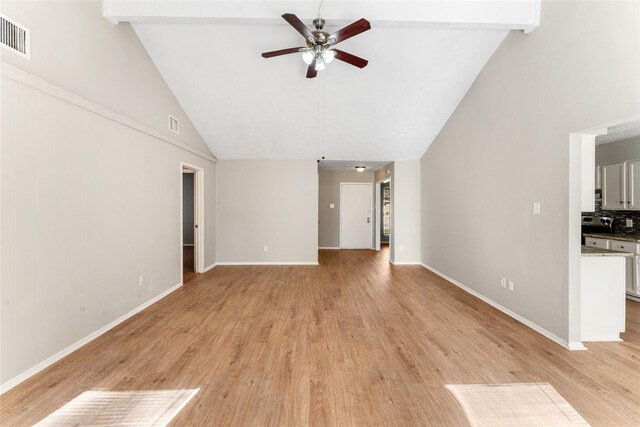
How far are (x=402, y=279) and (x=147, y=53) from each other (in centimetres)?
510

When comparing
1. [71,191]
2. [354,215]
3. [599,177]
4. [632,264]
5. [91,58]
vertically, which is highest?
[91,58]

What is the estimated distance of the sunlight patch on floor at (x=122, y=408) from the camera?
1.64m

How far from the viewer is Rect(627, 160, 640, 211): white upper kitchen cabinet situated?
3736mm

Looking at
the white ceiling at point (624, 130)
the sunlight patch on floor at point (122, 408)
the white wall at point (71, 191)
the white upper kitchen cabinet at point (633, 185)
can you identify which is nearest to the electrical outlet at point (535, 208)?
the white ceiling at point (624, 130)

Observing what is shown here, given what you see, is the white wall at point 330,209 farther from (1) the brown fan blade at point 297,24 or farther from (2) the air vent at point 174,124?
(1) the brown fan blade at point 297,24

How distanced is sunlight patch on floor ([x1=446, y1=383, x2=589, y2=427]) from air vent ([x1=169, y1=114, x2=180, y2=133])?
4.61 m

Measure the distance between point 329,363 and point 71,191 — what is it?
274 cm

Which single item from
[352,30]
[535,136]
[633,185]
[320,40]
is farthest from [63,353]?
[633,185]

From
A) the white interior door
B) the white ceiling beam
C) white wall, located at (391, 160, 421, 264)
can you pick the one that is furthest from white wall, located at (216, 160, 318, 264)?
the white ceiling beam

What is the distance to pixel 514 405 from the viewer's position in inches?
70.3

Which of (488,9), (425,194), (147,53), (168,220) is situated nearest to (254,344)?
(168,220)

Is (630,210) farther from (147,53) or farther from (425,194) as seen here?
(147,53)

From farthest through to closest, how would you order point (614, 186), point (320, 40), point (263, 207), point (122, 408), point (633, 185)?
point (263, 207)
point (614, 186)
point (633, 185)
point (320, 40)
point (122, 408)

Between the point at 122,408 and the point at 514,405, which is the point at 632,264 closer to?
the point at 514,405
